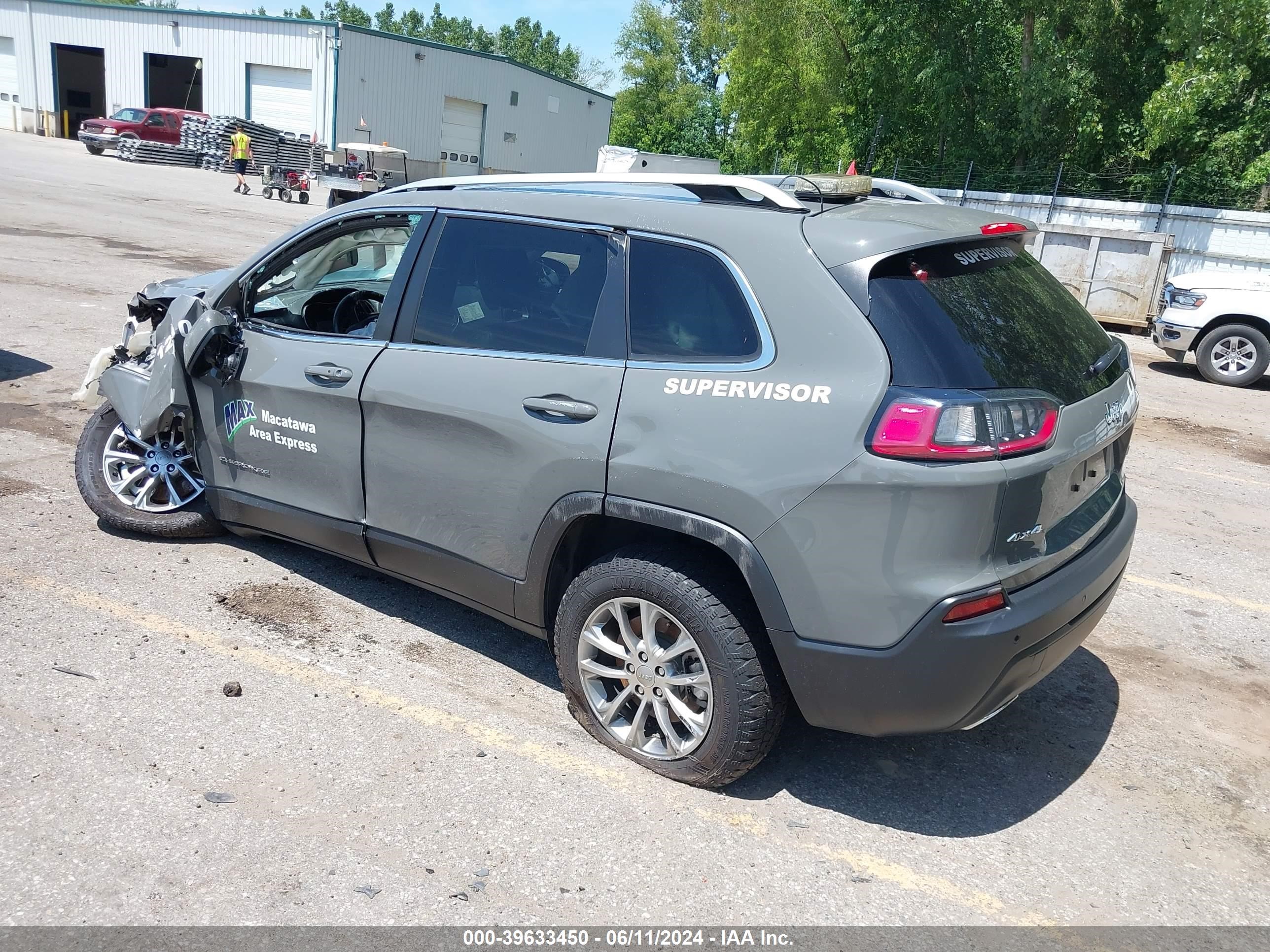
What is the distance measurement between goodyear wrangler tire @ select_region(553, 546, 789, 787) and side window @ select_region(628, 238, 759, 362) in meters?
0.67

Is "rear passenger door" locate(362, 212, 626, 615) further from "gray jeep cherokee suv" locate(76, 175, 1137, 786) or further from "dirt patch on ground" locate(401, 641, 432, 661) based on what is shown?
"dirt patch on ground" locate(401, 641, 432, 661)

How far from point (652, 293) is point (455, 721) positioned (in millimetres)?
1715

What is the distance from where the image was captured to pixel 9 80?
48750mm

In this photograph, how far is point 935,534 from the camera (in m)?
2.82

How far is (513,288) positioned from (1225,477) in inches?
253

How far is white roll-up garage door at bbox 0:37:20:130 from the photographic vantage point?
48438 millimetres

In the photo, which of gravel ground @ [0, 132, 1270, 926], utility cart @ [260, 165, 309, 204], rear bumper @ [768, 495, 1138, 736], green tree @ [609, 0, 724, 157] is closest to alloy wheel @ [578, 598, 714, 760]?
gravel ground @ [0, 132, 1270, 926]

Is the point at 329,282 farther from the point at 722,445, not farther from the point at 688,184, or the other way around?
the point at 722,445

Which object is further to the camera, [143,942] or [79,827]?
[79,827]

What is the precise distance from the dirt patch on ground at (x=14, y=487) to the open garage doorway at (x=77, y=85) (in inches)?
1935

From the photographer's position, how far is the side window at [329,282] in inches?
176

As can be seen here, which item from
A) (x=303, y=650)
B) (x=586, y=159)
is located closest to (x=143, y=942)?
(x=303, y=650)

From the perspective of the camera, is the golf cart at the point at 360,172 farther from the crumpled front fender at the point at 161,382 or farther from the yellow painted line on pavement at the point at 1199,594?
the yellow painted line on pavement at the point at 1199,594

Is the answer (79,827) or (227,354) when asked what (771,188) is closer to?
(227,354)
